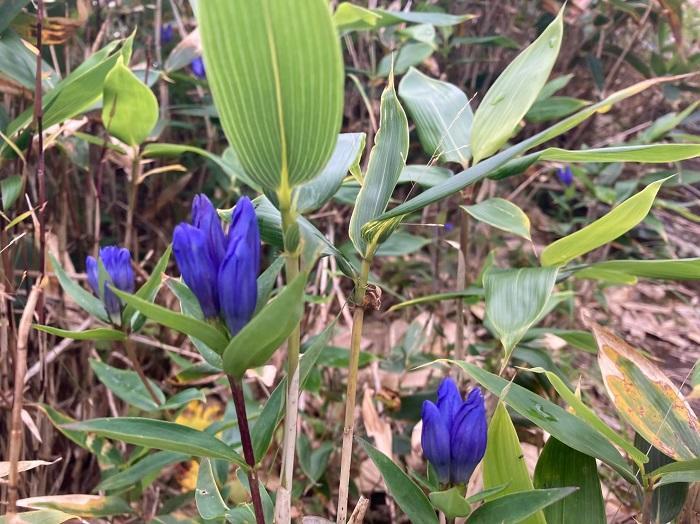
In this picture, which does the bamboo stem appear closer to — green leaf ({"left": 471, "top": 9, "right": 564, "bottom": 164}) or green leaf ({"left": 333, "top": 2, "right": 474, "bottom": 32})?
green leaf ({"left": 471, "top": 9, "right": 564, "bottom": 164})

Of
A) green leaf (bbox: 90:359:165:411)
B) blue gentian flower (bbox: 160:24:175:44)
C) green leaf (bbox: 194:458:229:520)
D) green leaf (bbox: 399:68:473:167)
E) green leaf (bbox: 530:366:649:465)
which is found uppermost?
blue gentian flower (bbox: 160:24:175:44)

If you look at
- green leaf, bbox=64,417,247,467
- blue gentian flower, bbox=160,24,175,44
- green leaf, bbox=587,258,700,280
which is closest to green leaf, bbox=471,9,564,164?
green leaf, bbox=587,258,700,280

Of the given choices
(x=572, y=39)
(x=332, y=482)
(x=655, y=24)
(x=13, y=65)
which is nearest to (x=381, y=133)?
(x=13, y=65)

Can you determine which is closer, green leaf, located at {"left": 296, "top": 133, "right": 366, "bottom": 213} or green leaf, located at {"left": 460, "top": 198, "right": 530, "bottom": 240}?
green leaf, located at {"left": 296, "top": 133, "right": 366, "bottom": 213}

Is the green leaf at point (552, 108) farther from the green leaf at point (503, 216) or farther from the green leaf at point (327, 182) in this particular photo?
the green leaf at point (327, 182)

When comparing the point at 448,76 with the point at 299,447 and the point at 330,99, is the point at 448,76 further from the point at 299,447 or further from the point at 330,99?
the point at 330,99

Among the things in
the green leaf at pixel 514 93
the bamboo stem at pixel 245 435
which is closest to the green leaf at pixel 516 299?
the green leaf at pixel 514 93

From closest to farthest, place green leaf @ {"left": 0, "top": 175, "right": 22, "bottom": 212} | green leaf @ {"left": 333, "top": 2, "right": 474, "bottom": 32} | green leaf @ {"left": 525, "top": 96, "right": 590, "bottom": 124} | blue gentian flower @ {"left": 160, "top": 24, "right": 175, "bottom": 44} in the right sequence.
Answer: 1. green leaf @ {"left": 0, "top": 175, "right": 22, "bottom": 212}
2. green leaf @ {"left": 333, "top": 2, "right": 474, "bottom": 32}
3. green leaf @ {"left": 525, "top": 96, "right": 590, "bottom": 124}
4. blue gentian flower @ {"left": 160, "top": 24, "right": 175, "bottom": 44}
